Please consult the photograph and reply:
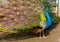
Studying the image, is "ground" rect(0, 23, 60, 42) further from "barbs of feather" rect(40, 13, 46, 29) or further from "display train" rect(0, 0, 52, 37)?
"barbs of feather" rect(40, 13, 46, 29)

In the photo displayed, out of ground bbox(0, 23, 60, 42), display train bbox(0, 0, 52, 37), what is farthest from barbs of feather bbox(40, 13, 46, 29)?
ground bbox(0, 23, 60, 42)

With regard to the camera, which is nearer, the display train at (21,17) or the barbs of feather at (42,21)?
the display train at (21,17)

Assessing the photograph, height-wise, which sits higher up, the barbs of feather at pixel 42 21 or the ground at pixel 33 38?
the barbs of feather at pixel 42 21

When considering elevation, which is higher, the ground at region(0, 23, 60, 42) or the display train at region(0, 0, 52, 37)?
the display train at region(0, 0, 52, 37)

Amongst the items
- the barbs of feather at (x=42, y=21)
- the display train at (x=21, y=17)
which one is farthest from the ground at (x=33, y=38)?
the barbs of feather at (x=42, y=21)

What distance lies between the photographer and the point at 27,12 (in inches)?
188

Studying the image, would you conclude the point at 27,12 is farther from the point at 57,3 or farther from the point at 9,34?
the point at 57,3

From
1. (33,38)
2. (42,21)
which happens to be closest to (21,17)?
(42,21)

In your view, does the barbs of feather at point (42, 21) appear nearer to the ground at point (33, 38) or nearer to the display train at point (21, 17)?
the display train at point (21, 17)

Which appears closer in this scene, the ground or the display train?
the display train

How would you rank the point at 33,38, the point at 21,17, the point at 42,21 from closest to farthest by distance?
the point at 21,17
the point at 42,21
the point at 33,38

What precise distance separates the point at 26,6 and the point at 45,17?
57 centimetres

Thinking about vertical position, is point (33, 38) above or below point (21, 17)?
below

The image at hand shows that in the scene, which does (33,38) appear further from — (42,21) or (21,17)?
(21,17)
